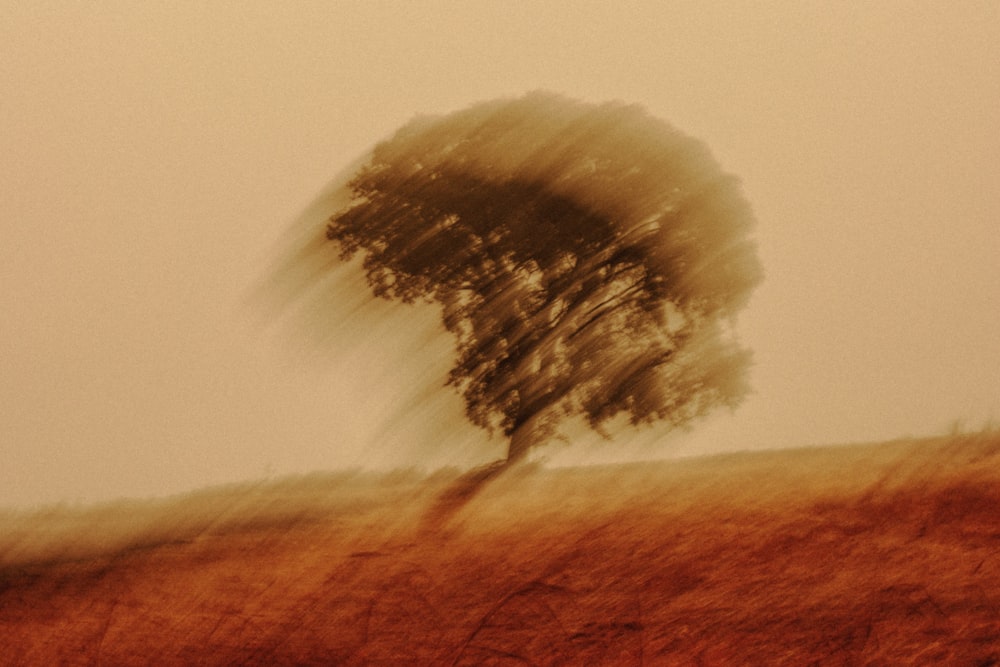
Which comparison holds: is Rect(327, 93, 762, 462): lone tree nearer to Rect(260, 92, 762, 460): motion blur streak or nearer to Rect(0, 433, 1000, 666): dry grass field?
Rect(260, 92, 762, 460): motion blur streak

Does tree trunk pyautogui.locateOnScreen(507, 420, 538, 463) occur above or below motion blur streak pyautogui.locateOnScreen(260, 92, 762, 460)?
below

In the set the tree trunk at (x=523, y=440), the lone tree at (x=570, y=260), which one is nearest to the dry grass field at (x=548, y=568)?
the tree trunk at (x=523, y=440)

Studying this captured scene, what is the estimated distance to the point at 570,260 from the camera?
205 cm

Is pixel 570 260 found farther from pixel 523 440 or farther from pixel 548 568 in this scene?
pixel 548 568

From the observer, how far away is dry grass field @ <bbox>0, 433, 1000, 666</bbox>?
1681mm

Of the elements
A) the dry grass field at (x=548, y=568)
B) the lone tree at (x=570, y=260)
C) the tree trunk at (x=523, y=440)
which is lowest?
the dry grass field at (x=548, y=568)

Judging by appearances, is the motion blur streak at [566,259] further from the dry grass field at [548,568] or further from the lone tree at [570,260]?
the dry grass field at [548,568]

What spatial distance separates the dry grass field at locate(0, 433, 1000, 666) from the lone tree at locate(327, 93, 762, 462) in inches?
8.0

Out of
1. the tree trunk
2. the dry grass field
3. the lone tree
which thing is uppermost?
the lone tree

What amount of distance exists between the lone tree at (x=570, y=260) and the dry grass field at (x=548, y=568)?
20 centimetres

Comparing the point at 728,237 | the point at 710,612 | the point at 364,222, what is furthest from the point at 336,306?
the point at 710,612

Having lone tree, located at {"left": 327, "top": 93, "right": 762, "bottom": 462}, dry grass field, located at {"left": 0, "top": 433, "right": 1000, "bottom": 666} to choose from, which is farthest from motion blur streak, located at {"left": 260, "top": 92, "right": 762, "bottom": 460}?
dry grass field, located at {"left": 0, "top": 433, "right": 1000, "bottom": 666}

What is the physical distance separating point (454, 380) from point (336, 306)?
39 cm

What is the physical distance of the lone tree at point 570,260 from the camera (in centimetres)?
202
